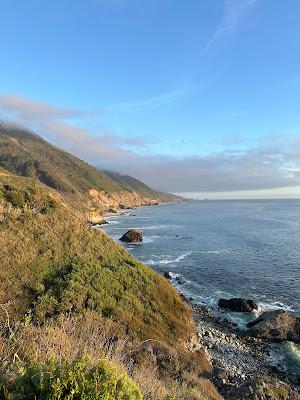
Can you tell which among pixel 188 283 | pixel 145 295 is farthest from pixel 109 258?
pixel 188 283

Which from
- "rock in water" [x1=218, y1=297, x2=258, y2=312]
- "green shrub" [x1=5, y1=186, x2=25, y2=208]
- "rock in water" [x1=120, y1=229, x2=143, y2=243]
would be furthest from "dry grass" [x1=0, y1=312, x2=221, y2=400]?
"rock in water" [x1=120, y1=229, x2=143, y2=243]

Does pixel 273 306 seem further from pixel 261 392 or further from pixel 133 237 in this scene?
pixel 133 237

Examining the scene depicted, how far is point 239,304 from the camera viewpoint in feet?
121

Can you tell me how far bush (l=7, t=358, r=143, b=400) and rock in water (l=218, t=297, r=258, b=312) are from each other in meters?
31.3

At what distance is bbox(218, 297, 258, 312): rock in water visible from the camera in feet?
119

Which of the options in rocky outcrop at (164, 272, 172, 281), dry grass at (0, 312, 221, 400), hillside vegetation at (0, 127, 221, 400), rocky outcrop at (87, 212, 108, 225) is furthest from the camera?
rocky outcrop at (87, 212, 108, 225)

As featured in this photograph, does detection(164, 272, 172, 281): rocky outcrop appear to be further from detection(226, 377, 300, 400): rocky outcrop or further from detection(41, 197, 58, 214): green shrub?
detection(226, 377, 300, 400): rocky outcrop

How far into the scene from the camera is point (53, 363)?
7395mm

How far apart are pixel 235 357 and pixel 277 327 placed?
22.9 feet

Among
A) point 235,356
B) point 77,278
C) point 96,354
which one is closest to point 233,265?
point 235,356

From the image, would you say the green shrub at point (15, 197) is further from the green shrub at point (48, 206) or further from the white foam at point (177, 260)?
the white foam at point (177, 260)

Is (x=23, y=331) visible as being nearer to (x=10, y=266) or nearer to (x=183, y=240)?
(x=10, y=266)

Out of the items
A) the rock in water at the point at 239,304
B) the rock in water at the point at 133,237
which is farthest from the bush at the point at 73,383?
the rock in water at the point at 133,237

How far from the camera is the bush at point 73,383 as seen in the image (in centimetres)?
683
